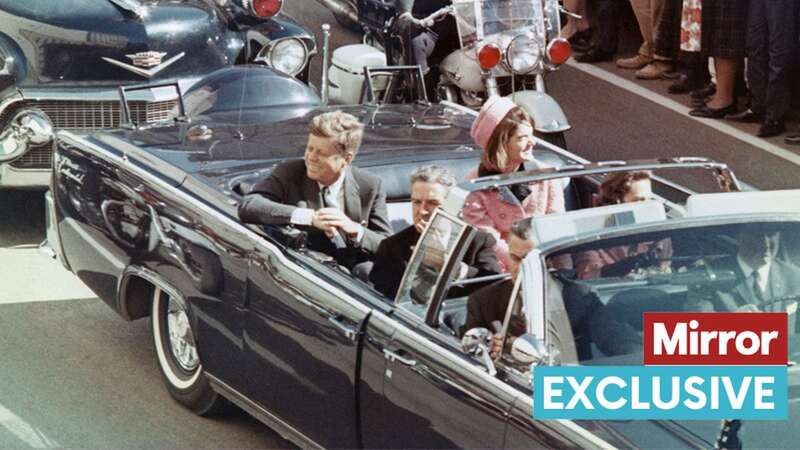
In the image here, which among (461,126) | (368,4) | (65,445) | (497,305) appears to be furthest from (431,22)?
(497,305)

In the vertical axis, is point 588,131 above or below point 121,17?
below

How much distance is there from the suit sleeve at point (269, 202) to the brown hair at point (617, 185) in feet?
3.88

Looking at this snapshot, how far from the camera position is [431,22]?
11.7 metres

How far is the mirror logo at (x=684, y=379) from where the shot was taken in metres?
5.29

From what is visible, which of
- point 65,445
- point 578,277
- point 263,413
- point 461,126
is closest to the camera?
point 578,277

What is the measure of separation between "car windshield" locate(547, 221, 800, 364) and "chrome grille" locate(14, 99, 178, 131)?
198 inches

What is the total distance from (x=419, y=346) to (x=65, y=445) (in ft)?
6.65

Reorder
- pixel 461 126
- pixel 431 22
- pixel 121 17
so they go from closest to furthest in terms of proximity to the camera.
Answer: pixel 461 126 → pixel 121 17 → pixel 431 22

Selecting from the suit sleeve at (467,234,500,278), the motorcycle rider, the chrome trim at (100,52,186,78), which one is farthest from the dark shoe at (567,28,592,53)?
the suit sleeve at (467,234,500,278)

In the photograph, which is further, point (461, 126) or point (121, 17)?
point (121, 17)

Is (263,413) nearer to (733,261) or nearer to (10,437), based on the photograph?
(10,437)

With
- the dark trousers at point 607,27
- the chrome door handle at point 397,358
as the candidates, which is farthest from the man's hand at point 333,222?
the dark trousers at point 607,27

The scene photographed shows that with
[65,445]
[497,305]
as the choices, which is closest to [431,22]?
[65,445]

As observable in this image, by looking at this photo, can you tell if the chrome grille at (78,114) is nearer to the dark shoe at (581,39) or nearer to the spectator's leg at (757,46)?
the spectator's leg at (757,46)
